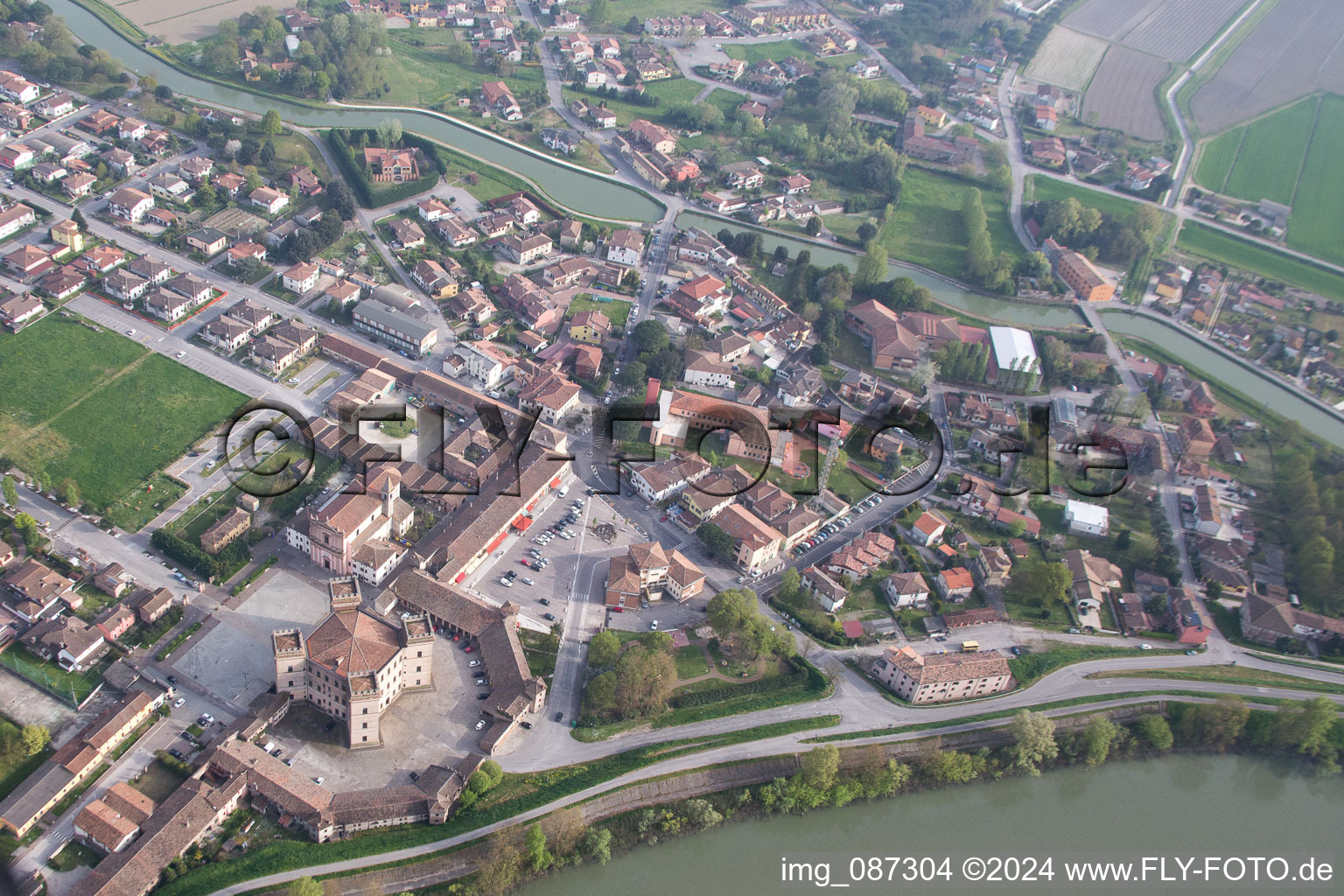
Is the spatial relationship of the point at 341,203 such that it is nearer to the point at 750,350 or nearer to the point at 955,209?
the point at 750,350

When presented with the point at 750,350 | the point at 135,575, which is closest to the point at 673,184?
the point at 750,350

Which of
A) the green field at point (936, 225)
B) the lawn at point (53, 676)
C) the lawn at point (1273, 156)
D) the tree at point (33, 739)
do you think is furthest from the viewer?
the lawn at point (1273, 156)

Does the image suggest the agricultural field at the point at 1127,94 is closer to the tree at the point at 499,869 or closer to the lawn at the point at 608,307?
the lawn at the point at 608,307

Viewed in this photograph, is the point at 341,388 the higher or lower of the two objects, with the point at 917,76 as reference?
lower

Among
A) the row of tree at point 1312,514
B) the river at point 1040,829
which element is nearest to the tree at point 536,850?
the river at point 1040,829

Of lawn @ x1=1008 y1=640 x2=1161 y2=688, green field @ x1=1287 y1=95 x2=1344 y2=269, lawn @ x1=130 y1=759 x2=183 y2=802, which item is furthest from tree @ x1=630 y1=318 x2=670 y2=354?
green field @ x1=1287 y1=95 x2=1344 y2=269

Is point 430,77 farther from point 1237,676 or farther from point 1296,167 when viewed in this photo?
point 1296,167

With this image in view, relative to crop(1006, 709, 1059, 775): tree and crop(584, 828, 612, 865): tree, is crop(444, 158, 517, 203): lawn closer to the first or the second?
crop(584, 828, 612, 865): tree
